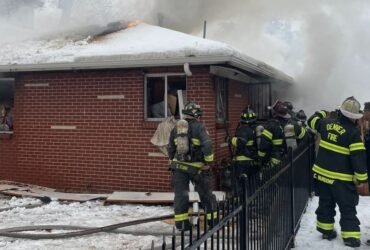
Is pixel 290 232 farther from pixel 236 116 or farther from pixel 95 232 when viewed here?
pixel 236 116

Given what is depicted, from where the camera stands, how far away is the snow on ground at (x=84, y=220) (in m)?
5.07

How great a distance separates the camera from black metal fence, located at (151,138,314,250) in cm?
230

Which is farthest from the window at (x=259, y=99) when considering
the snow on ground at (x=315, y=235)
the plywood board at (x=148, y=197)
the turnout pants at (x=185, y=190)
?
the turnout pants at (x=185, y=190)

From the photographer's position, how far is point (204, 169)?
5762mm

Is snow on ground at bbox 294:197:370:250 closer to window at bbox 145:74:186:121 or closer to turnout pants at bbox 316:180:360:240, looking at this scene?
turnout pants at bbox 316:180:360:240

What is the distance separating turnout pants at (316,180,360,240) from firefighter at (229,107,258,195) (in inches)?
68.5

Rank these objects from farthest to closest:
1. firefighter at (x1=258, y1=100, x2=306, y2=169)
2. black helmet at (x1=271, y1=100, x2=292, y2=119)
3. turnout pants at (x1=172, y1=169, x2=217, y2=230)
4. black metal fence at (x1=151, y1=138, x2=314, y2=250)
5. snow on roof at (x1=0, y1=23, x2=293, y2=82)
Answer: black helmet at (x1=271, y1=100, x2=292, y2=119) < snow on roof at (x1=0, y1=23, x2=293, y2=82) < firefighter at (x1=258, y1=100, x2=306, y2=169) < turnout pants at (x1=172, y1=169, x2=217, y2=230) < black metal fence at (x1=151, y1=138, x2=314, y2=250)

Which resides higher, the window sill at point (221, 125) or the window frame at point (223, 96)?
the window frame at point (223, 96)

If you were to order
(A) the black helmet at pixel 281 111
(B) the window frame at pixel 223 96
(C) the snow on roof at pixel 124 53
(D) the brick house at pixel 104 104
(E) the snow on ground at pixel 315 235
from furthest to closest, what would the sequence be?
(B) the window frame at pixel 223 96
(D) the brick house at pixel 104 104
(A) the black helmet at pixel 281 111
(C) the snow on roof at pixel 124 53
(E) the snow on ground at pixel 315 235

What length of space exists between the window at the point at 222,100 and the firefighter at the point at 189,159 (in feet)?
8.37

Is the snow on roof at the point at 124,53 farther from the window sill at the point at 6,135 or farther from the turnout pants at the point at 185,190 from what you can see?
the turnout pants at the point at 185,190

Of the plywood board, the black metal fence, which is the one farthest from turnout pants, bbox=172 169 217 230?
the plywood board

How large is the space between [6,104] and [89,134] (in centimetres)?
301

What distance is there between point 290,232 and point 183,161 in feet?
5.48
